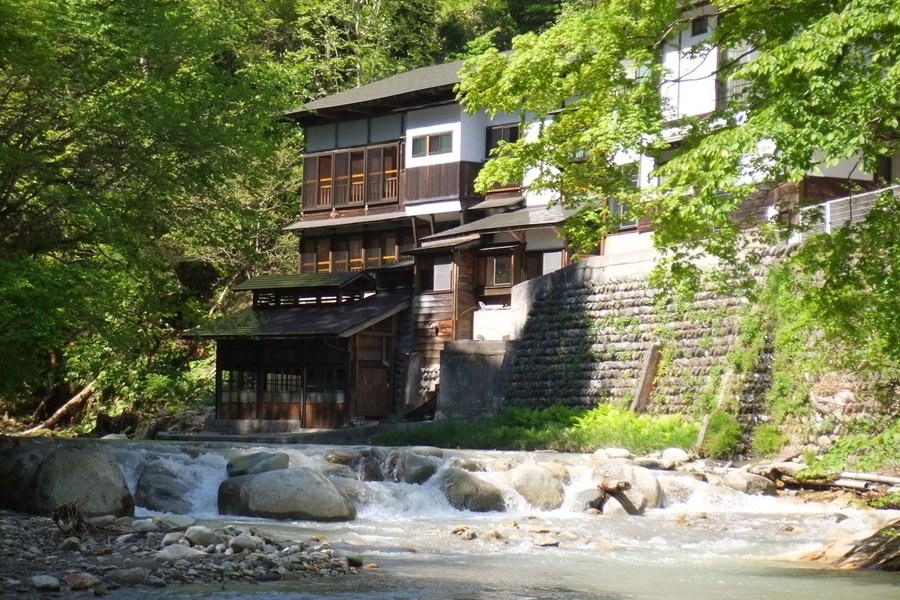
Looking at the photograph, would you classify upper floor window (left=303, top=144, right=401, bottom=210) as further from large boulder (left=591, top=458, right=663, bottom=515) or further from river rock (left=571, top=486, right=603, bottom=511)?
A: river rock (left=571, top=486, right=603, bottom=511)

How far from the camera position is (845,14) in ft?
34.8

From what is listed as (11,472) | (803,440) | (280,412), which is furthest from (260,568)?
(280,412)

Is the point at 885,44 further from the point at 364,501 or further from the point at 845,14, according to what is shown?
the point at 364,501

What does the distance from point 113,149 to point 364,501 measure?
7458 mm

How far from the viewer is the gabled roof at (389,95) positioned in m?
40.6

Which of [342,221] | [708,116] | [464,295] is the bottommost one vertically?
[464,295]

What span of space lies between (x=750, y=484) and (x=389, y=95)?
23413 millimetres

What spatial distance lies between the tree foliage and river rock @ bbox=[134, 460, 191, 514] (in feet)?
23.9

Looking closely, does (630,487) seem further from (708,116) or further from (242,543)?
(242,543)

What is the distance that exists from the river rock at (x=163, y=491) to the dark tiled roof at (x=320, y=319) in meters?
16.6

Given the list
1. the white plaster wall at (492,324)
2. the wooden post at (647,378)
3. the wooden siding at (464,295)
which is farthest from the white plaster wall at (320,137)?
the wooden post at (647,378)

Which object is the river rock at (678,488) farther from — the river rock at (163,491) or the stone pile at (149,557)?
the river rock at (163,491)

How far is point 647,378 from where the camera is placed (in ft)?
96.0

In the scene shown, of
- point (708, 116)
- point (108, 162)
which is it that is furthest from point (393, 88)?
point (708, 116)
